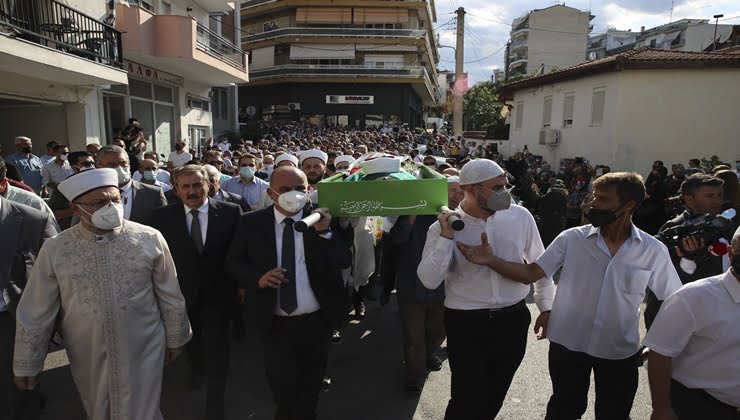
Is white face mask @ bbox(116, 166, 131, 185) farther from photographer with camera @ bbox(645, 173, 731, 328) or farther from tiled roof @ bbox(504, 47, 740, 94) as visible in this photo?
tiled roof @ bbox(504, 47, 740, 94)

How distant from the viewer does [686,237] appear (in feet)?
10.2

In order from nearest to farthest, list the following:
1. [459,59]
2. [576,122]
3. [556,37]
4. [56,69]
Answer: [56,69] → [576,122] → [459,59] → [556,37]

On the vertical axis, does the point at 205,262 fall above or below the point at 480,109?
below

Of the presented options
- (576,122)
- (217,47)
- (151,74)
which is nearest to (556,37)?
(576,122)

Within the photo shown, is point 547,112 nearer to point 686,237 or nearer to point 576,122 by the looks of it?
point 576,122

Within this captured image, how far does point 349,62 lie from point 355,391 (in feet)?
127

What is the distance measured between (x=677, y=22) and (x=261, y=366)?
70249 millimetres

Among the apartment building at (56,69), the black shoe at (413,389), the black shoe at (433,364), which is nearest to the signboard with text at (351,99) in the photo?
the apartment building at (56,69)

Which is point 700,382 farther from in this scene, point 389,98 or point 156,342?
point 389,98

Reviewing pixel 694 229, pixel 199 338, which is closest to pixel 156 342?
pixel 199 338

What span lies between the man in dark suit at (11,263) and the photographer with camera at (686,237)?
423 cm

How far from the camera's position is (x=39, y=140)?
11.9 m

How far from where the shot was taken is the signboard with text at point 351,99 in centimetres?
4019

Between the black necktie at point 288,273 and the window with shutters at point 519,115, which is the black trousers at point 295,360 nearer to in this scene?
the black necktie at point 288,273
